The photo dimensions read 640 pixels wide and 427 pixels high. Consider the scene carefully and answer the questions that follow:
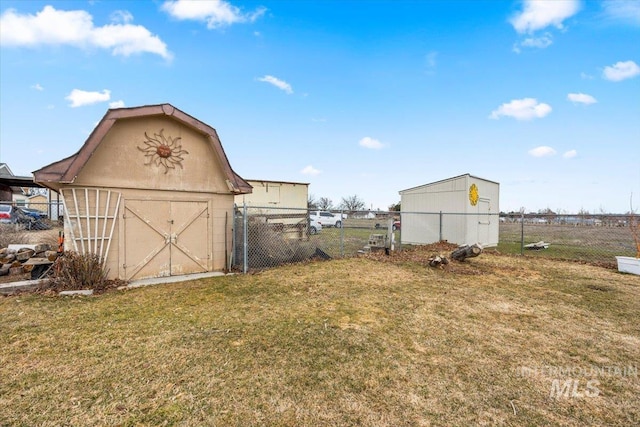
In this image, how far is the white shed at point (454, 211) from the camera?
12016mm

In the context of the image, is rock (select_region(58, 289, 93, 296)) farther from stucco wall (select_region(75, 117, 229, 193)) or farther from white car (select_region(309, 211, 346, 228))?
white car (select_region(309, 211, 346, 228))

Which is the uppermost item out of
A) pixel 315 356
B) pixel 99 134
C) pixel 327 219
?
pixel 99 134

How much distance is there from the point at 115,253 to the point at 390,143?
1444cm

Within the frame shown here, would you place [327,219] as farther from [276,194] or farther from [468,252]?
[468,252]

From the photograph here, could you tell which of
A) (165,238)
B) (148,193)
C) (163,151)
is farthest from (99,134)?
(165,238)

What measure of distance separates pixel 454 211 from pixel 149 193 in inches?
452

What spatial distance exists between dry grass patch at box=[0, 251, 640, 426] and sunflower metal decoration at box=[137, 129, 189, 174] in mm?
2823

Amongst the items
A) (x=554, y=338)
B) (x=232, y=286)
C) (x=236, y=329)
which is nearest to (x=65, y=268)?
(x=232, y=286)

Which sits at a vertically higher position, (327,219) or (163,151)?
(163,151)

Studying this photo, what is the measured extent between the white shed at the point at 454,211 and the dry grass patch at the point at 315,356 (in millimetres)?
6596

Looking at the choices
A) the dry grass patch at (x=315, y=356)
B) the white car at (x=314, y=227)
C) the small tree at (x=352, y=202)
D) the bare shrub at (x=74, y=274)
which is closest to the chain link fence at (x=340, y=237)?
the dry grass patch at (x=315, y=356)

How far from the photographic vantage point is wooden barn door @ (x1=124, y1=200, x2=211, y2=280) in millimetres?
6207

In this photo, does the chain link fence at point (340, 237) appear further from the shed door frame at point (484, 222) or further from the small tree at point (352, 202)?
the small tree at point (352, 202)

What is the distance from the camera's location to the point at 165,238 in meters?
6.60
